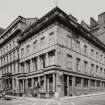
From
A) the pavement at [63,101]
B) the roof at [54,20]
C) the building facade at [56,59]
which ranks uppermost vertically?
the roof at [54,20]

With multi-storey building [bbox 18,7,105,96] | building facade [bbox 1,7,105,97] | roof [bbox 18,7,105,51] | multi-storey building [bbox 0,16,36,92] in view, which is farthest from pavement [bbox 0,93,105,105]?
multi-storey building [bbox 0,16,36,92]

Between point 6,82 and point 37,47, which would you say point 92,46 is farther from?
point 6,82

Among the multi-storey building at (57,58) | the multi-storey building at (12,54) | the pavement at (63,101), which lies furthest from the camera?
the multi-storey building at (12,54)

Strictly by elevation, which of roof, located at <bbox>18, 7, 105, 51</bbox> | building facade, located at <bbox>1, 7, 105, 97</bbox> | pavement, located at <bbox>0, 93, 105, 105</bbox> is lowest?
pavement, located at <bbox>0, 93, 105, 105</bbox>

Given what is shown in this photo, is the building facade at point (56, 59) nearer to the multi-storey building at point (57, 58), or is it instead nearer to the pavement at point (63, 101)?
the multi-storey building at point (57, 58)

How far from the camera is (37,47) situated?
30.9 m

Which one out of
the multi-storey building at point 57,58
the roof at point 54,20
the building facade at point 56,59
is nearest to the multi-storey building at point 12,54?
the building facade at point 56,59

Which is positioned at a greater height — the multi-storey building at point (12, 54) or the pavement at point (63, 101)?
the multi-storey building at point (12, 54)

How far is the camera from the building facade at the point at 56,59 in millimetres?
26062

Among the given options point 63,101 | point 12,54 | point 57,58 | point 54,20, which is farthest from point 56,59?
point 12,54

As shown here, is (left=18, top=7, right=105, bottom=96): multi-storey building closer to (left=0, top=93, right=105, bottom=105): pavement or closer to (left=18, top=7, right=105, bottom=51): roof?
(left=18, top=7, right=105, bottom=51): roof

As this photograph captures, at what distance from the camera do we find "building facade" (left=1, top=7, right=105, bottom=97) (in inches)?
1026

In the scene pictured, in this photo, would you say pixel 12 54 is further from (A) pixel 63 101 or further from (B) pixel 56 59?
(A) pixel 63 101

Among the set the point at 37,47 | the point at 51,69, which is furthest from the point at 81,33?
the point at 51,69
